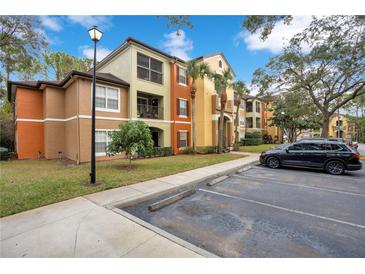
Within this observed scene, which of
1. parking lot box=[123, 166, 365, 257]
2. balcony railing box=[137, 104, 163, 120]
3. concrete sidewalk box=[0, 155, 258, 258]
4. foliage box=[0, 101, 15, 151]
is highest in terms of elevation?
balcony railing box=[137, 104, 163, 120]

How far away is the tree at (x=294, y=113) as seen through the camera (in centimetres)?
2061

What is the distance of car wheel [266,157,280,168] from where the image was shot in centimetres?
1118

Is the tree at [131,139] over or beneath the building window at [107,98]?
beneath

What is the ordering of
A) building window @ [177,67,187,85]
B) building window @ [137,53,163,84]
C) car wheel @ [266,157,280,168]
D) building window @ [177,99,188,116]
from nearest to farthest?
car wheel @ [266,157,280,168]
building window @ [137,53,163,84]
building window @ [177,67,187,85]
building window @ [177,99,188,116]

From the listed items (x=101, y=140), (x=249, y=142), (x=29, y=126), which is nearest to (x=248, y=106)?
(x=249, y=142)

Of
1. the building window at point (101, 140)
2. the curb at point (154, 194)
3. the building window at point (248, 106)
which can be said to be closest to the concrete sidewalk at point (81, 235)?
the curb at point (154, 194)

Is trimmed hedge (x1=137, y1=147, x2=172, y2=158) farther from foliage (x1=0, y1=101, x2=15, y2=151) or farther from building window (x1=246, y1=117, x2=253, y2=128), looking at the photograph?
building window (x1=246, y1=117, x2=253, y2=128)

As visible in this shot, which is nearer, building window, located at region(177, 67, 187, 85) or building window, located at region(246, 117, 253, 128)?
building window, located at region(177, 67, 187, 85)

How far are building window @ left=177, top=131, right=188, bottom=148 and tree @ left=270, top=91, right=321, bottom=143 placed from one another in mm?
12305

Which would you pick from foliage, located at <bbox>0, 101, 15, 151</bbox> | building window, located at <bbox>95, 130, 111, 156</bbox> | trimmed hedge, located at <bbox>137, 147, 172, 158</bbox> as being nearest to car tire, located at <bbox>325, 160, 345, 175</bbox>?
trimmed hedge, located at <bbox>137, 147, 172, 158</bbox>

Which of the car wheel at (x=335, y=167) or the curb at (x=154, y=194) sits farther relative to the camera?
the car wheel at (x=335, y=167)

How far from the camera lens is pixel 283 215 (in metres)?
4.71

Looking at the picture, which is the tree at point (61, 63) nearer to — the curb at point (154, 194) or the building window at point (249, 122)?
the curb at point (154, 194)

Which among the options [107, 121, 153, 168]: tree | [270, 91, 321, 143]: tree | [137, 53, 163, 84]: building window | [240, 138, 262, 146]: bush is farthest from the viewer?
[240, 138, 262, 146]: bush
